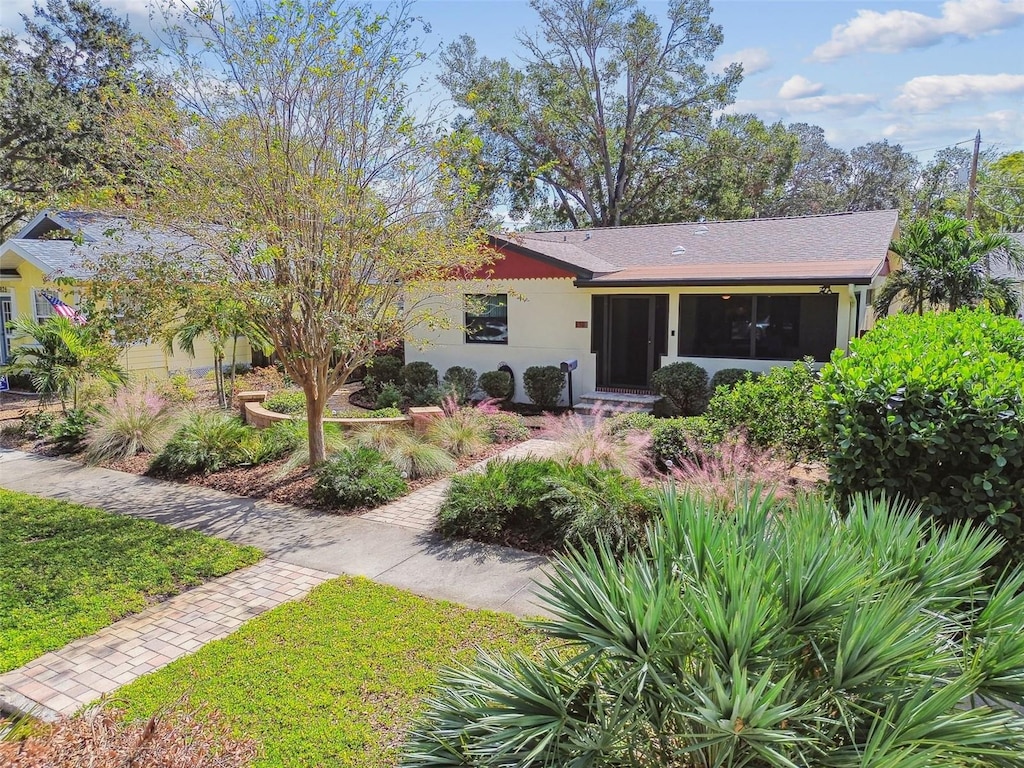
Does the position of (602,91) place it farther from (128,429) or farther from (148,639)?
(148,639)

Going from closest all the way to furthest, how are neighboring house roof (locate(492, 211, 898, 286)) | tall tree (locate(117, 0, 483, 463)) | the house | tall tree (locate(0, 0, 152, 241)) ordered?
tall tree (locate(117, 0, 483, 463)) < neighboring house roof (locate(492, 211, 898, 286)) < the house < tall tree (locate(0, 0, 152, 241))

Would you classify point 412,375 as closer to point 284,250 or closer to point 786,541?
point 284,250

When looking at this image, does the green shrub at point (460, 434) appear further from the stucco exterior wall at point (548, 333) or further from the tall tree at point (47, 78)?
the tall tree at point (47, 78)

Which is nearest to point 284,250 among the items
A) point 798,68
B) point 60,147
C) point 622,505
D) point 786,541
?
point 622,505

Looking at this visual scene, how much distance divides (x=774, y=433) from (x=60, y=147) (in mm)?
26124

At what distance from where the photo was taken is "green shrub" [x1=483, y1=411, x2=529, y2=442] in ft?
39.4

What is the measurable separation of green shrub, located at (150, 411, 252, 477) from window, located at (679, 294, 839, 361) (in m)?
9.24

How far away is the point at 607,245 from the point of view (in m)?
18.2

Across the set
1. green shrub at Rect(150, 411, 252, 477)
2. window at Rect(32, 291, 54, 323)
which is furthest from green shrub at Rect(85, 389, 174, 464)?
window at Rect(32, 291, 54, 323)

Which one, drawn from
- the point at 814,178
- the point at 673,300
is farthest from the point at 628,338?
the point at 814,178

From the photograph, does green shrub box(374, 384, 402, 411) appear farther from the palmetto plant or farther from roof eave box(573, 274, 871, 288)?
the palmetto plant

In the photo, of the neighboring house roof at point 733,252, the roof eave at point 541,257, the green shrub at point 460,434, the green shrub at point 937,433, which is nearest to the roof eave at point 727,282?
the neighboring house roof at point 733,252

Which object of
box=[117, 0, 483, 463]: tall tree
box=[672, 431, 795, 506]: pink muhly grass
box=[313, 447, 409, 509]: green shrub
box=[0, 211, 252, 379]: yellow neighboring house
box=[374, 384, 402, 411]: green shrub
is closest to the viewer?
box=[672, 431, 795, 506]: pink muhly grass

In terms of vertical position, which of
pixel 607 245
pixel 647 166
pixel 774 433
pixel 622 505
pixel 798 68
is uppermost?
pixel 647 166
